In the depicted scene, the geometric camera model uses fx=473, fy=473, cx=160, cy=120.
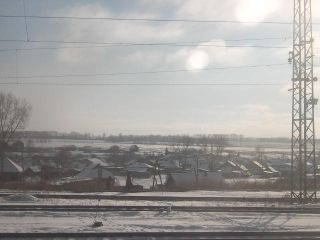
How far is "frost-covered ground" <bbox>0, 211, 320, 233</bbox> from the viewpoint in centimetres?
1655

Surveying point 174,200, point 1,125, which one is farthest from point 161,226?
point 1,125

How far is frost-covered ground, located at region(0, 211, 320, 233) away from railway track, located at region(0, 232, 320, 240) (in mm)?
1215

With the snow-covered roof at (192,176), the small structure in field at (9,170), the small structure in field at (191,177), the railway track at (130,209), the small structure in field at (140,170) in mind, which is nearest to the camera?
the railway track at (130,209)

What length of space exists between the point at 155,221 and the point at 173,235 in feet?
12.5

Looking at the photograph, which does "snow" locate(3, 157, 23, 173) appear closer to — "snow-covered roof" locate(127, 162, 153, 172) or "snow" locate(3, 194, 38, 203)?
"snow-covered roof" locate(127, 162, 153, 172)

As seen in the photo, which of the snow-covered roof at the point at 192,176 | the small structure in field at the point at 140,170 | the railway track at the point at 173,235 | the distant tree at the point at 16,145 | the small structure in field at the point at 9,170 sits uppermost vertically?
the distant tree at the point at 16,145

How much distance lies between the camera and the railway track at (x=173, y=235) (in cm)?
1431

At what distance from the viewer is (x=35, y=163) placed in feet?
283

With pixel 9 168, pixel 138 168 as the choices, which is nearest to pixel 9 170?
pixel 9 168

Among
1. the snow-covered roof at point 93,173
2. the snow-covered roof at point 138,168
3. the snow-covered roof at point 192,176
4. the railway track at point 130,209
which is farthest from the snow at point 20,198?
the snow-covered roof at point 138,168

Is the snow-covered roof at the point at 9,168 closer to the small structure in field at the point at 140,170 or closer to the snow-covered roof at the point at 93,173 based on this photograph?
the snow-covered roof at the point at 93,173

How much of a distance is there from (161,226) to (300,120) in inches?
606

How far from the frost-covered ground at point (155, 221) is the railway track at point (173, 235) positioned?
1215mm

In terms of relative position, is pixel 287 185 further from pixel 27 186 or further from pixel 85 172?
pixel 85 172
